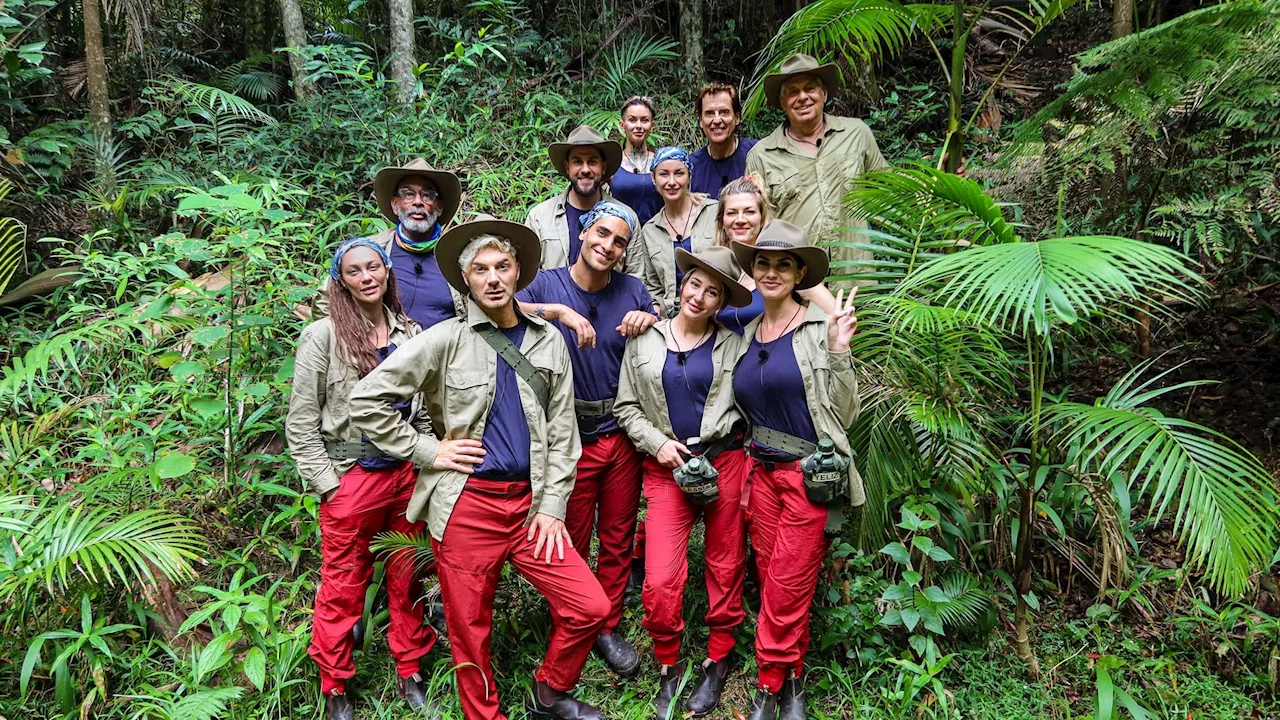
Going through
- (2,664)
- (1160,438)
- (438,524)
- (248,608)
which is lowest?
(2,664)

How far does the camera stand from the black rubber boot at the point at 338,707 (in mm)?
3785

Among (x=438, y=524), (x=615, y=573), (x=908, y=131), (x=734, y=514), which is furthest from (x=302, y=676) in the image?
(x=908, y=131)

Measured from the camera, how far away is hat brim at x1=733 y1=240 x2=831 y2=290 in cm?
351

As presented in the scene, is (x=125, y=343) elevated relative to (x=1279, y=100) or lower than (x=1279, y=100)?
lower

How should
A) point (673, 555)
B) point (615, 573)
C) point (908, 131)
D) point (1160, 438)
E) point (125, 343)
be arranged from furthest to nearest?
point (908, 131) < point (125, 343) < point (615, 573) < point (673, 555) < point (1160, 438)

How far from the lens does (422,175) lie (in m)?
4.36

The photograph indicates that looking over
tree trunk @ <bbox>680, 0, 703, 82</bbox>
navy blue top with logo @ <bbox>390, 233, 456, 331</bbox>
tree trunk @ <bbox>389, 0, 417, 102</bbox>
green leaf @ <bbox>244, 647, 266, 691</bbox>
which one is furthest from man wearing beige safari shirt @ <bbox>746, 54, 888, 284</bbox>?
tree trunk @ <bbox>389, 0, 417, 102</bbox>

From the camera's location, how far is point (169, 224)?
7398 millimetres

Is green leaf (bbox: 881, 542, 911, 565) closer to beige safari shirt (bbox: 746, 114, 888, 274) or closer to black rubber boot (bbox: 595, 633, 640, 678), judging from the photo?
black rubber boot (bbox: 595, 633, 640, 678)

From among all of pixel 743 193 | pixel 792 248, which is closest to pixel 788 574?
pixel 792 248

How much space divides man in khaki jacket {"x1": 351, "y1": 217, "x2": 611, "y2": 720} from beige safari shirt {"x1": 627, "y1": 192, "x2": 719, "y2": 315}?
113 cm

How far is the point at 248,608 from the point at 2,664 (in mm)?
1438

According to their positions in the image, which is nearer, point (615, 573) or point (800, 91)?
point (615, 573)

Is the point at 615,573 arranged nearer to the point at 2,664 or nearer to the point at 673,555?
the point at 673,555
